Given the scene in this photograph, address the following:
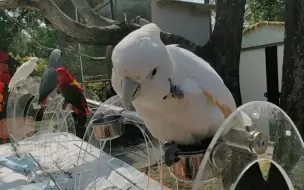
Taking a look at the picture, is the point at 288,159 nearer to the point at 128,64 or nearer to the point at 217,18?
the point at 128,64

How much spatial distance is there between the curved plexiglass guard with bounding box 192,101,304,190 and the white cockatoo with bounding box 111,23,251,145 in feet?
0.05

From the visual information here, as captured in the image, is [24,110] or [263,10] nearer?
[24,110]

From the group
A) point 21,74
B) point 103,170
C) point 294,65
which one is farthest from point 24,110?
point 294,65

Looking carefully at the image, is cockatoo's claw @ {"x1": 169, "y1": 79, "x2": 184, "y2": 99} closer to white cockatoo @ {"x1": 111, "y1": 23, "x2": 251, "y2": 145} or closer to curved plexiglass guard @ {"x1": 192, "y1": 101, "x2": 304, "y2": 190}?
white cockatoo @ {"x1": 111, "y1": 23, "x2": 251, "y2": 145}

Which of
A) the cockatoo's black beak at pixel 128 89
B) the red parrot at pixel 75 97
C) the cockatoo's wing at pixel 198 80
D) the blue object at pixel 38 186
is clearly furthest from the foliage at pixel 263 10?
the cockatoo's black beak at pixel 128 89

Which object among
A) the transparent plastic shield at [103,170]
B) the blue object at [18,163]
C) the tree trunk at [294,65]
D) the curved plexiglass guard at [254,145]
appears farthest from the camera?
the blue object at [18,163]

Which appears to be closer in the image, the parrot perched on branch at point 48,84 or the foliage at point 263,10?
the parrot perched on branch at point 48,84

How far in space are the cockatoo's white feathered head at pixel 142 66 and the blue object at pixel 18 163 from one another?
3.44 feet

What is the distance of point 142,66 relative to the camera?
0.47m

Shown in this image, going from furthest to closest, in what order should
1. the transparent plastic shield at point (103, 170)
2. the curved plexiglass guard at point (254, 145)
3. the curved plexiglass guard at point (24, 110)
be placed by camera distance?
the curved plexiglass guard at point (24, 110), the transparent plastic shield at point (103, 170), the curved plexiglass guard at point (254, 145)

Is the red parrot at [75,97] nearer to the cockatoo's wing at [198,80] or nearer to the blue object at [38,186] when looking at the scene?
the blue object at [38,186]

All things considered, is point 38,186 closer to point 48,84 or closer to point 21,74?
point 48,84

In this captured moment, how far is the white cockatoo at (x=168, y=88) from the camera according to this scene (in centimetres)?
47

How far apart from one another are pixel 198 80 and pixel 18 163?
109cm
